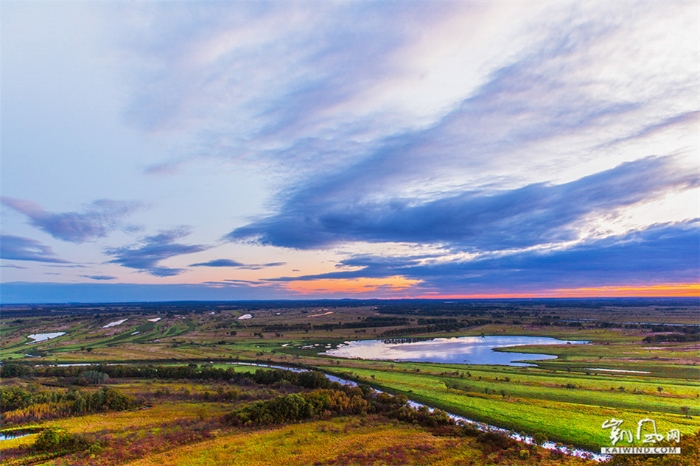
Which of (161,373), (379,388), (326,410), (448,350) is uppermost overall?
(326,410)

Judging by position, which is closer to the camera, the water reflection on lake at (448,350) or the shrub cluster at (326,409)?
the shrub cluster at (326,409)

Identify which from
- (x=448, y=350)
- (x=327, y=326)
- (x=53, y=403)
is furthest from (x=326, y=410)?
(x=327, y=326)

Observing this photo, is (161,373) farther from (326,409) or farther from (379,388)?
Result: (379,388)

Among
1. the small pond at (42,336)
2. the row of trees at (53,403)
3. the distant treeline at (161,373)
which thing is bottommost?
the small pond at (42,336)

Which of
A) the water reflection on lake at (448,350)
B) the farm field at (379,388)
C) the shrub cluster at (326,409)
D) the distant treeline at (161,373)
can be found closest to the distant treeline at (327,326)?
the water reflection on lake at (448,350)

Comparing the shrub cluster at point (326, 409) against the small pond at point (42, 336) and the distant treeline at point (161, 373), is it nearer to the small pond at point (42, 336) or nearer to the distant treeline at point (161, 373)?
the distant treeline at point (161, 373)

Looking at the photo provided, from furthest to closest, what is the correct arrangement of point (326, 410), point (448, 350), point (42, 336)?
point (42, 336)
point (448, 350)
point (326, 410)

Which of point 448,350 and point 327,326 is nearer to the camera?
point 448,350

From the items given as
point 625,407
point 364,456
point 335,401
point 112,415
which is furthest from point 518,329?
point 112,415

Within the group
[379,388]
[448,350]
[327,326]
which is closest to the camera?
[379,388]

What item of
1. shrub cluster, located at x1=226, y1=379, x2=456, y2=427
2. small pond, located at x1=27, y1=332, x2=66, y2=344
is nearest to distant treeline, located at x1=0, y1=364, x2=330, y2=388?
shrub cluster, located at x1=226, y1=379, x2=456, y2=427
